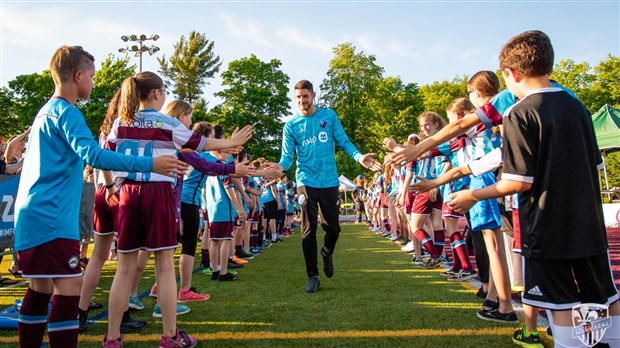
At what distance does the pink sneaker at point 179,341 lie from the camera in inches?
127

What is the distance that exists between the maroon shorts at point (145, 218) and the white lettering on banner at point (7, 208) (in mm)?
4345

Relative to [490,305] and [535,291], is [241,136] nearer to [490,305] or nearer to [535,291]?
[535,291]

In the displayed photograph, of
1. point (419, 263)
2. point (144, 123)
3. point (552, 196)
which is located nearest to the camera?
Result: point (552, 196)

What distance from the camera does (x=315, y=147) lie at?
5.73 metres

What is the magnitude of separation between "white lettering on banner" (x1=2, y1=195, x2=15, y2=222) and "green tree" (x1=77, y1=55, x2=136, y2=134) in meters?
36.0

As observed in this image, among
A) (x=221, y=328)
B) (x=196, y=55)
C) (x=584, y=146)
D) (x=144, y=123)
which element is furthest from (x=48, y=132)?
(x=196, y=55)

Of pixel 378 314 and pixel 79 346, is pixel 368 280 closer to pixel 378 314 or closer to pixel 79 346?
pixel 378 314

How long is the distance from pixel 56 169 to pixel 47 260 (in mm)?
545

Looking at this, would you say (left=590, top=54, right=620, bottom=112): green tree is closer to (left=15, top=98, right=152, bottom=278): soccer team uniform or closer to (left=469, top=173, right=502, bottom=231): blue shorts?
(left=469, top=173, right=502, bottom=231): blue shorts

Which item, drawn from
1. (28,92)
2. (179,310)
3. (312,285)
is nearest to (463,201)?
(179,310)

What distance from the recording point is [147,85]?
3590mm

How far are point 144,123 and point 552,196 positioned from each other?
9.10 feet

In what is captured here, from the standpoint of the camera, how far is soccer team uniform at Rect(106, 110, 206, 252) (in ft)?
11.0

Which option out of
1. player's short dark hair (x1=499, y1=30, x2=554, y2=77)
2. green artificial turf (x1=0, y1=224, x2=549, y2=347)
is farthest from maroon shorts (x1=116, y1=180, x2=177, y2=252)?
player's short dark hair (x1=499, y1=30, x2=554, y2=77)
